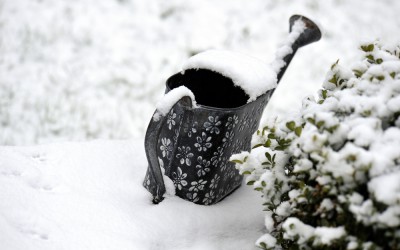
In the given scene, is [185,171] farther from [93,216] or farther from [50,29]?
[50,29]

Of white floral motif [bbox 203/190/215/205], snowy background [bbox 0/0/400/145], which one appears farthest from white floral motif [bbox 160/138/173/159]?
snowy background [bbox 0/0/400/145]

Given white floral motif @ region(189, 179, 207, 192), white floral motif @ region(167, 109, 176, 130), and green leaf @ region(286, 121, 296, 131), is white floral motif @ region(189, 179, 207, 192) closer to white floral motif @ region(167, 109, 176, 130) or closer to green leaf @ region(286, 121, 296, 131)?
white floral motif @ region(167, 109, 176, 130)

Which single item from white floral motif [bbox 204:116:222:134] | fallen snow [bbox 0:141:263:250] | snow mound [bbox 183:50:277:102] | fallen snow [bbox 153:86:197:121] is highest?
snow mound [bbox 183:50:277:102]

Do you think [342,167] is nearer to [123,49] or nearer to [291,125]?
[291,125]

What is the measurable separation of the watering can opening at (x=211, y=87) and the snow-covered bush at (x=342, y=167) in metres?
0.34

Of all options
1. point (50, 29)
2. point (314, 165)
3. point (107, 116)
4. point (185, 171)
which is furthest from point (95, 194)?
point (50, 29)

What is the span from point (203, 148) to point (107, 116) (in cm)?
142

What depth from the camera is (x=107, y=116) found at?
2531mm

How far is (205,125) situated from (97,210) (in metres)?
0.48

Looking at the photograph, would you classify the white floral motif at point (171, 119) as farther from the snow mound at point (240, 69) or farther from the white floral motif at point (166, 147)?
the snow mound at point (240, 69)

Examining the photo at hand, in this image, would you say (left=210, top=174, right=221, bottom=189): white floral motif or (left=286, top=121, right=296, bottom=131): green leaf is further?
(left=210, top=174, right=221, bottom=189): white floral motif

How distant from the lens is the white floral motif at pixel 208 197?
138cm

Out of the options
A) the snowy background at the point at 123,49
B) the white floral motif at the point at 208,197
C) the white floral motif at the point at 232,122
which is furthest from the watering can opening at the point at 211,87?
the snowy background at the point at 123,49

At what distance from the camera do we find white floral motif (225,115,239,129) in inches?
49.2
